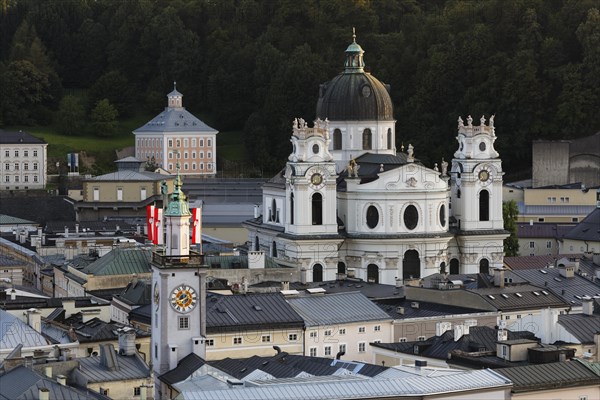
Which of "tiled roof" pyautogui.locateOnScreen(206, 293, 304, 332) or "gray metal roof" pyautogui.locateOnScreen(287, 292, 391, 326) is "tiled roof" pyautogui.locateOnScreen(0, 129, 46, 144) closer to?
"gray metal roof" pyautogui.locateOnScreen(287, 292, 391, 326)

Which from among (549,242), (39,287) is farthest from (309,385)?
(549,242)

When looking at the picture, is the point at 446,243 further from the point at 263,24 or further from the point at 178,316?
the point at 263,24

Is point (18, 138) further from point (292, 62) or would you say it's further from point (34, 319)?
point (34, 319)

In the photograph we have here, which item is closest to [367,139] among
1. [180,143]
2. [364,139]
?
[364,139]

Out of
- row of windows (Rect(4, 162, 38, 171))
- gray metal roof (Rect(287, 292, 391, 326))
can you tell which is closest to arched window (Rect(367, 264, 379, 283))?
gray metal roof (Rect(287, 292, 391, 326))

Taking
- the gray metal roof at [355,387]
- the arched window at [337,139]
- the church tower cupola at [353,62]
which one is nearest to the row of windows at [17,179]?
the church tower cupola at [353,62]
